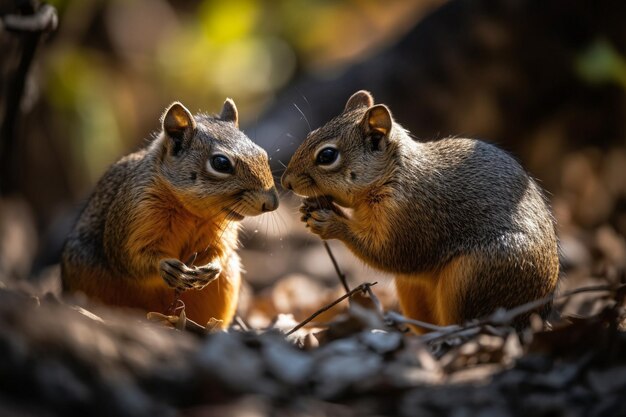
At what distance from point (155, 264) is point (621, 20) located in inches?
246

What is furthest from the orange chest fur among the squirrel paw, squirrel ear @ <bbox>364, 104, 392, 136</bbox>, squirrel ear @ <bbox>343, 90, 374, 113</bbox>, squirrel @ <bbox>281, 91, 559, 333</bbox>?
squirrel ear @ <bbox>343, 90, 374, 113</bbox>

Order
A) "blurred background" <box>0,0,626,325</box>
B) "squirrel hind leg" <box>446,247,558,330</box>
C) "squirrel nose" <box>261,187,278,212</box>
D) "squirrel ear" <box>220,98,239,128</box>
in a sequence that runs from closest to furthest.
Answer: "squirrel hind leg" <box>446,247,558,330</box>
"squirrel nose" <box>261,187,278,212</box>
"squirrel ear" <box>220,98,239,128</box>
"blurred background" <box>0,0,626,325</box>

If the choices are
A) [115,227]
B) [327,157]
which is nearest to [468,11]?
[327,157]

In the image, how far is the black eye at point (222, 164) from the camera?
15.0 feet

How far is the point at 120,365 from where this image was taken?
288 cm

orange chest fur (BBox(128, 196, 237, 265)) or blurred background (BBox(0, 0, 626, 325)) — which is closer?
orange chest fur (BBox(128, 196, 237, 265))

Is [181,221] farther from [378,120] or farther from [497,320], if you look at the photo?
[497,320]

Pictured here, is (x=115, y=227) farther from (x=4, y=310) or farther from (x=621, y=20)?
(x=621, y=20)

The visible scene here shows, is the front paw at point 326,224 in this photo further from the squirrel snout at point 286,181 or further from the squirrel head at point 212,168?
the squirrel head at point 212,168

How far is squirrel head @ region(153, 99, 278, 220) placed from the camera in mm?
4504

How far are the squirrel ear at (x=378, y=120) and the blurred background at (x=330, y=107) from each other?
150 cm

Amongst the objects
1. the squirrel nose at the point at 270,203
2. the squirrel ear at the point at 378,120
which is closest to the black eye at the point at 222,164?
the squirrel nose at the point at 270,203

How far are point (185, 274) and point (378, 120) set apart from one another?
1474 millimetres

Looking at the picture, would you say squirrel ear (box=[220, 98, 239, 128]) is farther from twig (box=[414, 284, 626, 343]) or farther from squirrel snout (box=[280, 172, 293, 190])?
twig (box=[414, 284, 626, 343])
